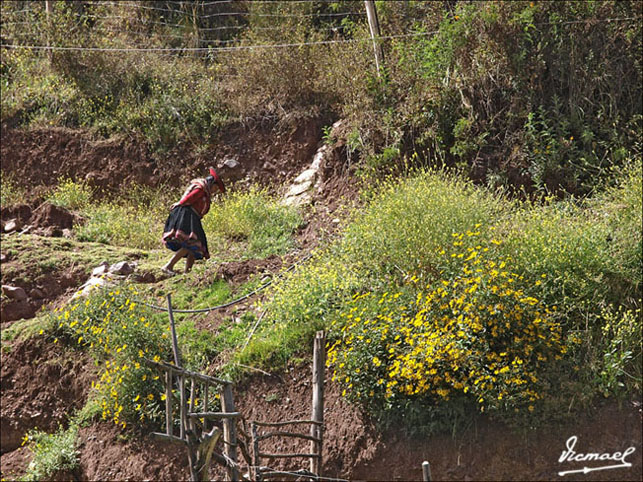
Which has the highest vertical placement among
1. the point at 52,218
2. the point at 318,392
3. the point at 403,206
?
the point at 403,206

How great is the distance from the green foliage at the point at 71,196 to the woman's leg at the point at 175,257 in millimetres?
4071

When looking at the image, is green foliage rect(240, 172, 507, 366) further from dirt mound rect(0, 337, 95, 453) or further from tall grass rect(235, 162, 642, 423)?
dirt mound rect(0, 337, 95, 453)

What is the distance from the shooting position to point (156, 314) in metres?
9.58

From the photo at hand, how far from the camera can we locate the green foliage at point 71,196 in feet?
44.6

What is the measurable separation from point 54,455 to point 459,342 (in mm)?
4667

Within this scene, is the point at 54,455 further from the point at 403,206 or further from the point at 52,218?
the point at 52,218

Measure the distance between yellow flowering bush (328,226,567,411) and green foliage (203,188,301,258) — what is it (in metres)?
3.43

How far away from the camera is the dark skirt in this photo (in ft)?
31.3

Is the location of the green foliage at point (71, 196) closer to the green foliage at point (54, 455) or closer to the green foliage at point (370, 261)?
the green foliage at point (54, 455)

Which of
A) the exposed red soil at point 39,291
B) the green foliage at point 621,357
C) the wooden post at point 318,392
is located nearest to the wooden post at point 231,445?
the wooden post at point 318,392

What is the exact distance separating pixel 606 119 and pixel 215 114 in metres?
7.13

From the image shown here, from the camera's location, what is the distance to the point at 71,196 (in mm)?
13734

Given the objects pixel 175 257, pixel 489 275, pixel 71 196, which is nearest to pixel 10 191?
pixel 71 196

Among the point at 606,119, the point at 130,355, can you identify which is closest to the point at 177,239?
the point at 130,355
